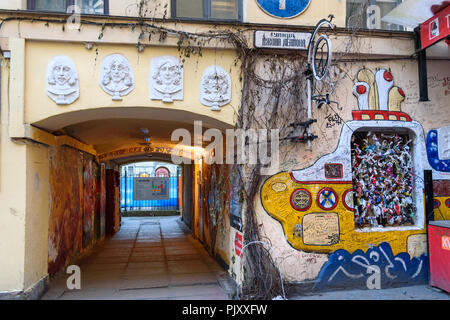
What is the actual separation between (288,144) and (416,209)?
2.54 m

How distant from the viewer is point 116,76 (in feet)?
17.4

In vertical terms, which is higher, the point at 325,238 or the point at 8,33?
the point at 8,33

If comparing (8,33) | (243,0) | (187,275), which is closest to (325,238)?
(187,275)

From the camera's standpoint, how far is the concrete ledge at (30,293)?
495cm

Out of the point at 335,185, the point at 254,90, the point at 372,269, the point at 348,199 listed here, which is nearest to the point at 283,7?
the point at 254,90

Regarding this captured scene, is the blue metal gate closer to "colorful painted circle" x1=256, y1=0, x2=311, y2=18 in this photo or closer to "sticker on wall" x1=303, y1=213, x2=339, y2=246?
"sticker on wall" x1=303, y1=213, x2=339, y2=246

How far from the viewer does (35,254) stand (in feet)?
17.8

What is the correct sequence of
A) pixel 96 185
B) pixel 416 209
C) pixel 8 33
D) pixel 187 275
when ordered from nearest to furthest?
pixel 8 33
pixel 416 209
pixel 187 275
pixel 96 185

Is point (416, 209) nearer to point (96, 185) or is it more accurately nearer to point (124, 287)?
point (124, 287)

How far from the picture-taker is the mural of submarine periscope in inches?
223

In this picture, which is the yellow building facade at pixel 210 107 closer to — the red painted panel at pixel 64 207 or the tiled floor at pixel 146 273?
the red painted panel at pixel 64 207

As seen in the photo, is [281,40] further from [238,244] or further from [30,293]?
[30,293]

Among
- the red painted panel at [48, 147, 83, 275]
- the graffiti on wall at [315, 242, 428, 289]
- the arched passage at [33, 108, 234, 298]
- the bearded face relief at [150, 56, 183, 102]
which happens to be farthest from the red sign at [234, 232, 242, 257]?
the red painted panel at [48, 147, 83, 275]

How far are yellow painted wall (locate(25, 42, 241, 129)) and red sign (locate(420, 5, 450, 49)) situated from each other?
3.13 meters
